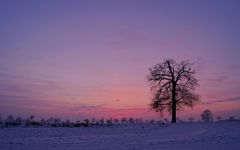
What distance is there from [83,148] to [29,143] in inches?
191

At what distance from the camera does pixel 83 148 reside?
2925cm

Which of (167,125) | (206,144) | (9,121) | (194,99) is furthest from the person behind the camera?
(194,99)

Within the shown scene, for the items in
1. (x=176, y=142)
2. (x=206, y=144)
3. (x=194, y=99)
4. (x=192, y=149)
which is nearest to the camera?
(x=192, y=149)

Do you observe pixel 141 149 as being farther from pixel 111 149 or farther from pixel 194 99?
pixel 194 99

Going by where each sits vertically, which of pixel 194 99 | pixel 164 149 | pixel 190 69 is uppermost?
pixel 190 69

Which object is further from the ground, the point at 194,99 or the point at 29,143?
the point at 194,99

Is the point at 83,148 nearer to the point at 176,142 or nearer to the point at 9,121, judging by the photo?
the point at 176,142

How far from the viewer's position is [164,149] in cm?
2797

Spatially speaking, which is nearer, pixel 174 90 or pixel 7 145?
pixel 7 145

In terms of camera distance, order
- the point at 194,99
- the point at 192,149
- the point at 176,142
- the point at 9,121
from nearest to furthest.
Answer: the point at 192,149, the point at 176,142, the point at 9,121, the point at 194,99

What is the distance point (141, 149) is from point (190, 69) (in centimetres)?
3248

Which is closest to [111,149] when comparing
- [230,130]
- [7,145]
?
[7,145]

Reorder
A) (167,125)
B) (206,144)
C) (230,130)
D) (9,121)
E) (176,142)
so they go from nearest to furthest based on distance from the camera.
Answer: (206,144) < (176,142) < (230,130) < (167,125) < (9,121)

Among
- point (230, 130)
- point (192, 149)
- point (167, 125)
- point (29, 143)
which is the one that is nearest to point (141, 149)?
point (192, 149)
